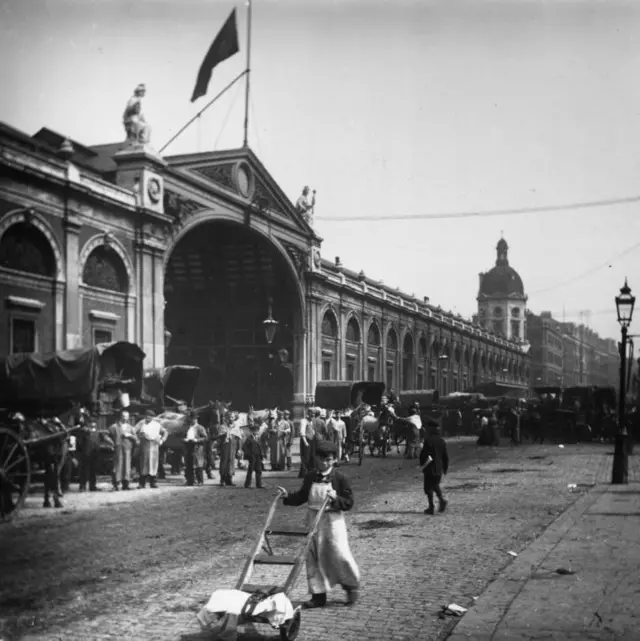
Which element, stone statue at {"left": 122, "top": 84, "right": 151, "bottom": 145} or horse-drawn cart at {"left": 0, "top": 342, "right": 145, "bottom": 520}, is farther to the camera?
stone statue at {"left": 122, "top": 84, "right": 151, "bottom": 145}

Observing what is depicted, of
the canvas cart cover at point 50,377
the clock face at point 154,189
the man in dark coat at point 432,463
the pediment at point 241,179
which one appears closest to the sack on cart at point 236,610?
the man in dark coat at point 432,463

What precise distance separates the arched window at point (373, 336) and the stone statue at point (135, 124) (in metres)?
27.5

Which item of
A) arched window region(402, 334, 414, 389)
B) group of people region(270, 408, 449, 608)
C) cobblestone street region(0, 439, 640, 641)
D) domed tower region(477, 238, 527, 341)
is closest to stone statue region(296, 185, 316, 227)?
arched window region(402, 334, 414, 389)

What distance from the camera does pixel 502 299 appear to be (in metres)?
83.8

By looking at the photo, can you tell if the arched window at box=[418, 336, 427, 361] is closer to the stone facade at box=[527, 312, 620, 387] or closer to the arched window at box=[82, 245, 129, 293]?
the stone facade at box=[527, 312, 620, 387]

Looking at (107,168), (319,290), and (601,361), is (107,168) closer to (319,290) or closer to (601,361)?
(319,290)

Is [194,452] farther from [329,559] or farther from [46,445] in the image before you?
[329,559]

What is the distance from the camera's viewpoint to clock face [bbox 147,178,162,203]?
1106 inches

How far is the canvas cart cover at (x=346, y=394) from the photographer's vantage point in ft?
104

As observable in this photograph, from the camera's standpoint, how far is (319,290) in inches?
1741

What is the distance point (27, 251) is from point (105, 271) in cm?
401

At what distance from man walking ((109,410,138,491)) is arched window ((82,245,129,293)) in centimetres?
889

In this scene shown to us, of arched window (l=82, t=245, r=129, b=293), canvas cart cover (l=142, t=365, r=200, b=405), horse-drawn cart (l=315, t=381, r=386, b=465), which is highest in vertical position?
arched window (l=82, t=245, r=129, b=293)

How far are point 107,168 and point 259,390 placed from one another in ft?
57.5
